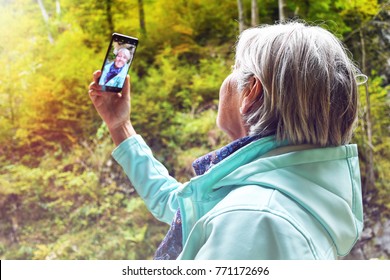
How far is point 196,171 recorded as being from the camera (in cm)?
114

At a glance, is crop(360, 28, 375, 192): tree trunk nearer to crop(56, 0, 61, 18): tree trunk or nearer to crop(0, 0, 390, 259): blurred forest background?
crop(0, 0, 390, 259): blurred forest background

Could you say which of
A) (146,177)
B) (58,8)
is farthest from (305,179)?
(58,8)

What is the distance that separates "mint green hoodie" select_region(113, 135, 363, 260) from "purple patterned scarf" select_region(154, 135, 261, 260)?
0.05 m

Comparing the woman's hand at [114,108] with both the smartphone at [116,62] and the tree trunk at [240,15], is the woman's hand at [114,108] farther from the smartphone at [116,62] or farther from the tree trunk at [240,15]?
the tree trunk at [240,15]

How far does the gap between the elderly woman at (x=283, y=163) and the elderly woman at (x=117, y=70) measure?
0.50 metres

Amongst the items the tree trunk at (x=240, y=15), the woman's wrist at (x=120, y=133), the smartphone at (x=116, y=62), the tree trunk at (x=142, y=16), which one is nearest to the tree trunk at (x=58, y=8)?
the tree trunk at (x=142, y=16)

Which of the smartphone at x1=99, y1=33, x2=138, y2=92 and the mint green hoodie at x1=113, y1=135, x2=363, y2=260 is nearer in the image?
the mint green hoodie at x1=113, y1=135, x2=363, y2=260

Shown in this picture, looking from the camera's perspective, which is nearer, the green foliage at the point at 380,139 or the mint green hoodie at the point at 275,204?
the mint green hoodie at the point at 275,204

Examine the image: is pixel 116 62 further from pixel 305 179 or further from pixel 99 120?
pixel 99 120

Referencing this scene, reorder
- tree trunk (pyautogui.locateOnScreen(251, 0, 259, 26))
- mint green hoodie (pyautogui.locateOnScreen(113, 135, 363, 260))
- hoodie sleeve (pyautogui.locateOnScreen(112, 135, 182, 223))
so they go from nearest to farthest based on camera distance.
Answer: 1. mint green hoodie (pyautogui.locateOnScreen(113, 135, 363, 260))
2. hoodie sleeve (pyautogui.locateOnScreen(112, 135, 182, 223))
3. tree trunk (pyautogui.locateOnScreen(251, 0, 259, 26))

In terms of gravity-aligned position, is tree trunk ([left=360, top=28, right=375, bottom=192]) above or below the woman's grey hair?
below

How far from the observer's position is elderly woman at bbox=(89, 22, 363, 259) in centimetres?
86

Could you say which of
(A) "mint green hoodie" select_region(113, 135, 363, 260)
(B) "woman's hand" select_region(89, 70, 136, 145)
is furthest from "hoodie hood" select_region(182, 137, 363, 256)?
(B) "woman's hand" select_region(89, 70, 136, 145)

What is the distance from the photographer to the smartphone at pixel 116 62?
1493 mm
